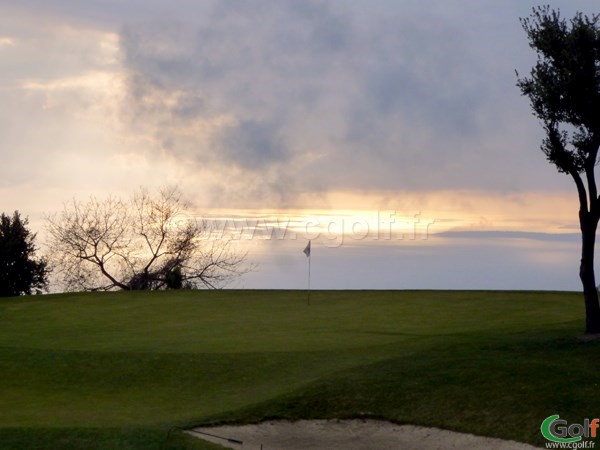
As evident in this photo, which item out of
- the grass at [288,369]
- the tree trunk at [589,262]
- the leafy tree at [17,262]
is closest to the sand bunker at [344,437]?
the grass at [288,369]

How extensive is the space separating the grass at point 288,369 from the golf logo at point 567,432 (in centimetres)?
28

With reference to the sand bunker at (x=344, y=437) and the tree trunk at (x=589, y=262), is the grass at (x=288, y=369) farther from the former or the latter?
the tree trunk at (x=589, y=262)

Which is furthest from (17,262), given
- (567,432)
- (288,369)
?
(567,432)

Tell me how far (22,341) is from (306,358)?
11156 mm

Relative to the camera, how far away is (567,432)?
1822 centimetres

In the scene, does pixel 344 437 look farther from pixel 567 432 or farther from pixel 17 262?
pixel 17 262

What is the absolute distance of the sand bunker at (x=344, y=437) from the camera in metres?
18.6

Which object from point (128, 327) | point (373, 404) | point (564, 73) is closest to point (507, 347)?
point (373, 404)

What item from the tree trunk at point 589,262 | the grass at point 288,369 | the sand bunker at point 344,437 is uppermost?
the tree trunk at point 589,262

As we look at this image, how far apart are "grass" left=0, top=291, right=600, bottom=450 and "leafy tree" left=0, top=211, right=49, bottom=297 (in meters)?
23.0

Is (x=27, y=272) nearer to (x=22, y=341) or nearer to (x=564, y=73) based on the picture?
(x=22, y=341)

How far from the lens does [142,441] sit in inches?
702

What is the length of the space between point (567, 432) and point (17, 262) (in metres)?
50.3

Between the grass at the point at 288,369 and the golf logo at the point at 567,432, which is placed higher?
the grass at the point at 288,369
